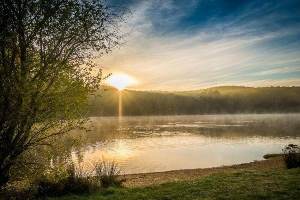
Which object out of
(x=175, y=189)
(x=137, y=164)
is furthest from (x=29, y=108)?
(x=137, y=164)

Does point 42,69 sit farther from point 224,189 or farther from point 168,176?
point 168,176

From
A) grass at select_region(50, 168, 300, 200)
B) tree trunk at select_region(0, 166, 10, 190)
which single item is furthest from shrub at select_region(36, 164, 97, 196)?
tree trunk at select_region(0, 166, 10, 190)

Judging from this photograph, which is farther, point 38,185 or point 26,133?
point 38,185

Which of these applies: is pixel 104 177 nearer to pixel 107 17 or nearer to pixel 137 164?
pixel 107 17

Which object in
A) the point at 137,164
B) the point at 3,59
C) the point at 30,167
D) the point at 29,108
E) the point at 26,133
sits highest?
the point at 3,59

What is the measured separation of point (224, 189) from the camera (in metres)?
16.3

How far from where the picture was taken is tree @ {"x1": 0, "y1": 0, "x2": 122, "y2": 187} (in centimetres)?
1451

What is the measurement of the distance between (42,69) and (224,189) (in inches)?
359

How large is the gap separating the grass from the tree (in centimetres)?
360

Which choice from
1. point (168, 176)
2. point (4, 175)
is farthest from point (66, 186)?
point (168, 176)

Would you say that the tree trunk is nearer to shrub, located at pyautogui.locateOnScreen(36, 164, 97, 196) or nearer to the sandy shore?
shrub, located at pyautogui.locateOnScreen(36, 164, 97, 196)

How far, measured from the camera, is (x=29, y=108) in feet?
45.9

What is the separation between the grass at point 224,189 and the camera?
49.3ft

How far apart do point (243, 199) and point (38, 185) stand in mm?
9707
